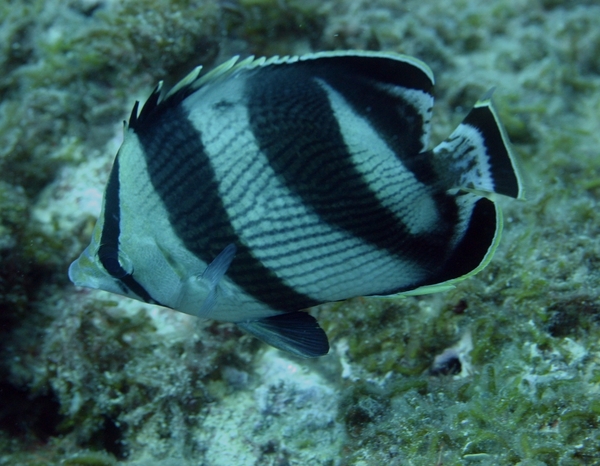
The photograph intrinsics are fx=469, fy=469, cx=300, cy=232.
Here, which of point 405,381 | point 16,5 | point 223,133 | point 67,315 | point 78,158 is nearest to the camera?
point 223,133

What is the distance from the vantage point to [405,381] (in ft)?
6.98

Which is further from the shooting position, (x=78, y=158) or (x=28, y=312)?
(x=78, y=158)

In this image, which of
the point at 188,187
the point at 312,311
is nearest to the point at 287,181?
the point at 188,187

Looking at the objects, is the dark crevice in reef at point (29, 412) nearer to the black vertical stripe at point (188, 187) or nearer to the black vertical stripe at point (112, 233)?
the black vertical stripe at point (112, 233)

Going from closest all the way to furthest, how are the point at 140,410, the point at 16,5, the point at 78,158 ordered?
the point at 140,410
the point at 78,158
the point at 16,5

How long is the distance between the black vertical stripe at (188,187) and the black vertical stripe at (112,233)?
5.0 inches

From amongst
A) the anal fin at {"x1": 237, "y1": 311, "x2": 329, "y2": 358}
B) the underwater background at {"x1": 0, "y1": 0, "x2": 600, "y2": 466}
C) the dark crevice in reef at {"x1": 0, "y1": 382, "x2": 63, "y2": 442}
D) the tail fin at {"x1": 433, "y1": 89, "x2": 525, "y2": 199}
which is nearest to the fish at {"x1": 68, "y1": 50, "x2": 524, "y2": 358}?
the tail fin at {"x1": 433, "y1": 89, "x2": 525, "y2": 199}

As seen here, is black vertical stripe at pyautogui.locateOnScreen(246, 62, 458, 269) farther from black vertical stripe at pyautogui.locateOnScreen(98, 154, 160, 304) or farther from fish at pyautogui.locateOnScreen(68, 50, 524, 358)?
black vertical stripe at pyautogui.locateOnScreen(98, 154, 160, 304)

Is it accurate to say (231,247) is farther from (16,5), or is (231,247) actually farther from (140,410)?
(16,5)

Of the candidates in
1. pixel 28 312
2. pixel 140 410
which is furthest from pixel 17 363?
pixel 140 410

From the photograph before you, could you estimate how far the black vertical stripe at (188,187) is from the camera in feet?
4.75

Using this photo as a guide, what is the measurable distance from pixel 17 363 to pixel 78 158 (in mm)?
1407

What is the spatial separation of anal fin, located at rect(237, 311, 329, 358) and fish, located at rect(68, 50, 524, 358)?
16 centimetres

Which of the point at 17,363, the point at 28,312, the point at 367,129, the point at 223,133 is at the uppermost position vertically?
the point at 223,133
